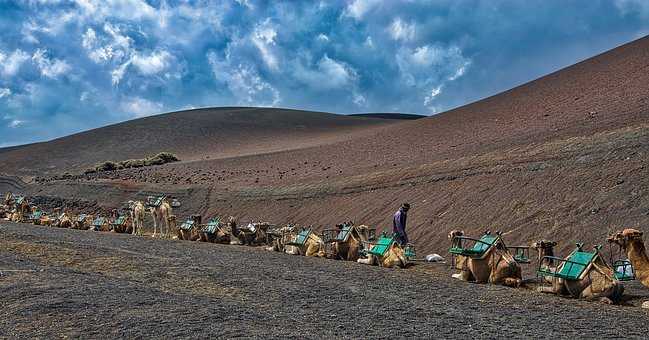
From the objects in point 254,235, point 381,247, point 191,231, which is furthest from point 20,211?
point 381,247

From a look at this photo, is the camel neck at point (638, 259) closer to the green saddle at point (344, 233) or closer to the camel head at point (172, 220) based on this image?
the green saddle at point (344, 233)

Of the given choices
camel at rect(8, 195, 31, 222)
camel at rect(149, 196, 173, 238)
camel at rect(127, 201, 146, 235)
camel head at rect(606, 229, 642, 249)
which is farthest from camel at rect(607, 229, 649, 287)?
camel at rect(8, 195, 31, 222)

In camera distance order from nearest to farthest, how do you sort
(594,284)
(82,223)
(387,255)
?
1. (594,284)
2. (387,255)
3. (82,223)

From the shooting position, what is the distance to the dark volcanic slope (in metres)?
83.1

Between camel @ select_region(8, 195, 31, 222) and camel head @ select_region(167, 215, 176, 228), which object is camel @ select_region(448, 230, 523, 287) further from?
camel @ select_region(8, 195, 31, 222)

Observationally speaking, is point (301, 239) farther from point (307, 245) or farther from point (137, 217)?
point (137, 217)

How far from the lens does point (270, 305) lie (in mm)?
11453

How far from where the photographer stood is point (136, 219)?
32469 millimetres

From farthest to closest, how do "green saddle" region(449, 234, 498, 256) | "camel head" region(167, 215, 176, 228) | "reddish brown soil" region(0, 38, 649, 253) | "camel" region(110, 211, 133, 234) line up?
"camel" region(110, 211, 133, 234) < "camel head" region(167, 215, 176, 228) < "reddish brown soil" region(0, 38, 649, 253) < "green saddle" region(449, 234, 498, 256)

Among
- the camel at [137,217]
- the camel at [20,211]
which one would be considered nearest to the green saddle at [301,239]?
the camel at [137,217]

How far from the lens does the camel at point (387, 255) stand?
18.0 m

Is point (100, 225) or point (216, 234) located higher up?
point (100, 225)

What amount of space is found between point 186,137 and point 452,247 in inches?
3096

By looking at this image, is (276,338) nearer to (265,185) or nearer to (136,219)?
(136,219)
